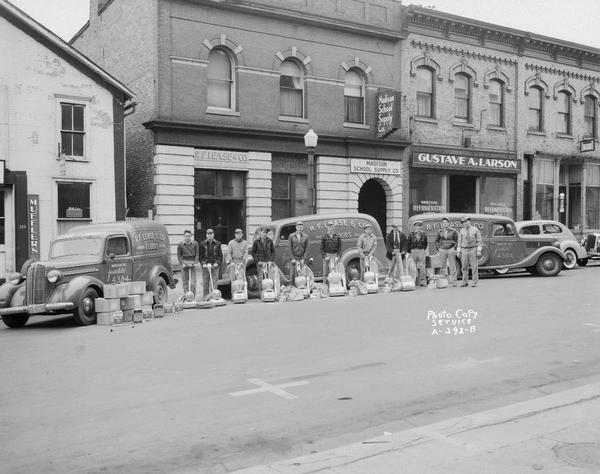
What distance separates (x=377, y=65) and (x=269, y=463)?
930 inches

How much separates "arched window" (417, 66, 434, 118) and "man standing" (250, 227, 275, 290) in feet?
45.9

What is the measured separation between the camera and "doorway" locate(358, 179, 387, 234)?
27.3 metres

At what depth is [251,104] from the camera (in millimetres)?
23312

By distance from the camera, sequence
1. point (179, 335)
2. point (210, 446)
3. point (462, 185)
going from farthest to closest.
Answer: point (462, 185)
point (179, 335)
point (210, 446)

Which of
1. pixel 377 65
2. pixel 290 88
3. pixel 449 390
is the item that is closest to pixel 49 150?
pixel 290 88

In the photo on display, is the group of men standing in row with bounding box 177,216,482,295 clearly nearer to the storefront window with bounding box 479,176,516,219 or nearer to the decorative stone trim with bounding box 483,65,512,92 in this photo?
the storefront window with bounding box 479,176,516,219

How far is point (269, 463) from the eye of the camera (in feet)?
15.8

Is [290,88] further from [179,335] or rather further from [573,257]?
[179,335]

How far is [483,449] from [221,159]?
18593mm

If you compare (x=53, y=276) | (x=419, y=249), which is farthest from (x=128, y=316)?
(x=419, y=249)

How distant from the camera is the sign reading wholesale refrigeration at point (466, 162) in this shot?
2753 centimetres

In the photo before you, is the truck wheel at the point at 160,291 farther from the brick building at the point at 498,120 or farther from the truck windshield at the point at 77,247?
the brick building at the point at 498,120

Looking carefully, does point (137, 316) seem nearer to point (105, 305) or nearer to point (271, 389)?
point (105, 305)

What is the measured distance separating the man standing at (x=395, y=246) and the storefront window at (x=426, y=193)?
30.2 ft
